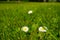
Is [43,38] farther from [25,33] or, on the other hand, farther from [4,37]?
[4,37]

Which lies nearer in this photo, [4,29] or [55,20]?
[4,29]

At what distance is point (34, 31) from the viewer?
283 cm

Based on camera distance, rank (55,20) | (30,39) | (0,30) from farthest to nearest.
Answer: (55,20)
(0,30)
(30,39)

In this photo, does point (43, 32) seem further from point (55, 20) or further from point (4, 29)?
point (55, 20)

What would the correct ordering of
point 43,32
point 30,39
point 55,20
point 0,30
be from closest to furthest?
point 30,39 → point 43,32 → point 0,30 → point 55,20

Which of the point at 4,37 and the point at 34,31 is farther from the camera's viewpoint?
the point at 34,31

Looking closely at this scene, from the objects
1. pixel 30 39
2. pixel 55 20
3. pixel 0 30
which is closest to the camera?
pixel 30 39

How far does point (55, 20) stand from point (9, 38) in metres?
1.45

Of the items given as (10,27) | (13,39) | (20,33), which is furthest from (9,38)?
(10,27)

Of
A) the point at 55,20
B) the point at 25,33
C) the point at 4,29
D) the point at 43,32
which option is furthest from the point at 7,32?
the point at 55,20

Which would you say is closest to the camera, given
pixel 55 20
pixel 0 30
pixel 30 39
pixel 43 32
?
pixel 30 39

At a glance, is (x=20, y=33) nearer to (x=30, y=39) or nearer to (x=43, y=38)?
(x=30, y=39)

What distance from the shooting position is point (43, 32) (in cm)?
270

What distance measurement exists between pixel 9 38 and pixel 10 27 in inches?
19.8
